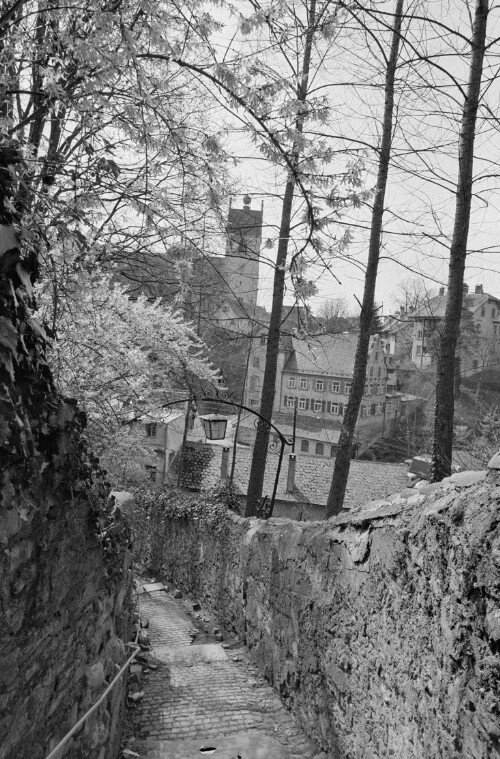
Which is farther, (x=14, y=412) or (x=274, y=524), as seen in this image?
(x=274, y=524)

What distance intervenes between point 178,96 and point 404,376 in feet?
127

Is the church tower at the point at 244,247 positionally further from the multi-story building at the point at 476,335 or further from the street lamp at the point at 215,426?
the multi-story building at the point at 476,335

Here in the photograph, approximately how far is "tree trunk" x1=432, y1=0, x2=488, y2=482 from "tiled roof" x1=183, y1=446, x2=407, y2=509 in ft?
50.4

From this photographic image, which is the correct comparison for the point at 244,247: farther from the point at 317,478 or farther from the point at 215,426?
the point at 317,478

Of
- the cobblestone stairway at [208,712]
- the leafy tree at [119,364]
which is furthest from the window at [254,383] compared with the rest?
the cobblestone stairway at [208,712]

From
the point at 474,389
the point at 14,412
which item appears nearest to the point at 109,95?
the point at 14,412

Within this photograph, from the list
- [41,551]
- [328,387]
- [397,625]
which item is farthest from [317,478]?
[41,551]

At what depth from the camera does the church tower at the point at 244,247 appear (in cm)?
515

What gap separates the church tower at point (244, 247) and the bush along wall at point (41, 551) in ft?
7.23

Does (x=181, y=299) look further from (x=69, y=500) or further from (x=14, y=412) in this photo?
(x=14, y=412)

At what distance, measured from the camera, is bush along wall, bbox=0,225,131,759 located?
2.19m

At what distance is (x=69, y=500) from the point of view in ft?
9.57

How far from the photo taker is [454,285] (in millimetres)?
6113

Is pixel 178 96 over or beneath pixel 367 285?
over
